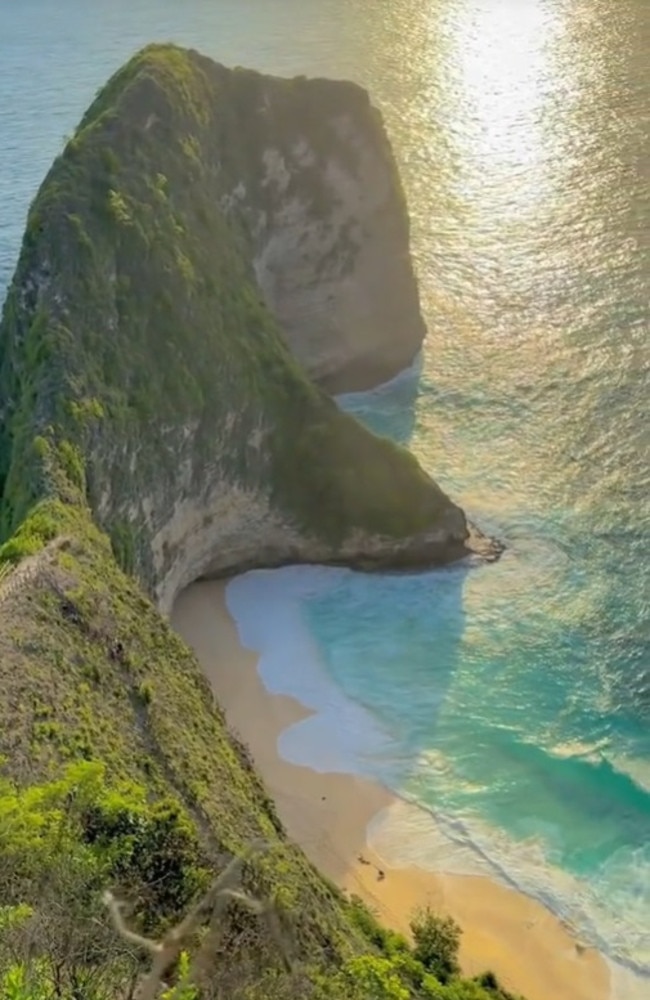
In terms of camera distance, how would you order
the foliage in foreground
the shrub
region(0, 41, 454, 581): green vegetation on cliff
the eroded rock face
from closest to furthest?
the foliage in foreground < the shrub < region(0, 41, 454, 581): green vegetation on cliff < the eroded rock face

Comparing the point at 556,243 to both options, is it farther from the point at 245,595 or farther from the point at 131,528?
the point at 131,528

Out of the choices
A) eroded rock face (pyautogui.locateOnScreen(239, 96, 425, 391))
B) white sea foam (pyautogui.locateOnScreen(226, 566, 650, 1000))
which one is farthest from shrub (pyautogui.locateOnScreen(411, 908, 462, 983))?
eroded rock face (pyautogui.locateOnScreen(239, 96, 425, 391))

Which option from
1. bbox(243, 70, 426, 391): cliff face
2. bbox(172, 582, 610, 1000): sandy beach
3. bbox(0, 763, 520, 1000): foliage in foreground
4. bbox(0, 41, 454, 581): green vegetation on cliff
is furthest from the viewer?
bbox(243, 70, 426, 391): cliff face

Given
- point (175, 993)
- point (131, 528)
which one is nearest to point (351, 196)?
point (131, 528)

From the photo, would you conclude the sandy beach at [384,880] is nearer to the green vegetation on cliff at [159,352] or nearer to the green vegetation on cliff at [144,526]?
the green vegetation on cliff at [144,526]

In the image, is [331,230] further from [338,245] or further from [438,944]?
[438,944]

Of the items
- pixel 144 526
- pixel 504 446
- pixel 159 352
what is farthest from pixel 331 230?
pixel 144 526

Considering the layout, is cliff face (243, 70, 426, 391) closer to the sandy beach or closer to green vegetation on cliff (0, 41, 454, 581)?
green vegetation on cliff (0, 41, 454, 581)

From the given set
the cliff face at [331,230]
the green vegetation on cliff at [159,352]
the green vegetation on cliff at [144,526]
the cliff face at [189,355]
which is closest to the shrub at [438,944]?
the green vegetation on cliff at [144,526]
